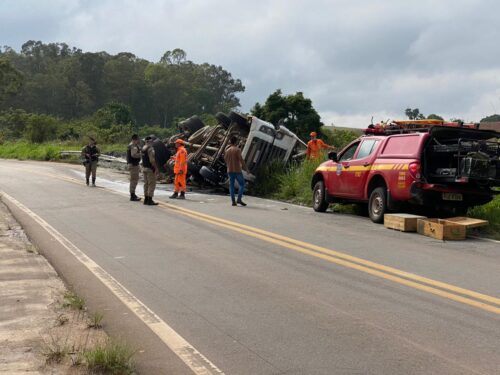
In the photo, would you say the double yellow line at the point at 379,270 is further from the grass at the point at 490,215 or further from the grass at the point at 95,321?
the grass at the point at 490,215

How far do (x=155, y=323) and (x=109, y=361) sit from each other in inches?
49.6

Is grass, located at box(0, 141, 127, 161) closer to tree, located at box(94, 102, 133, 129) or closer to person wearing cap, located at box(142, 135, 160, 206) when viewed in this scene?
tree, located at box(94, 102, 133, 129)

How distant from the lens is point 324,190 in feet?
48.8

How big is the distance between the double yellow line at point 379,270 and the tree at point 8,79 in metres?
75.9

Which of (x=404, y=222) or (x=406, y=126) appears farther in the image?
(x=406, y=126)

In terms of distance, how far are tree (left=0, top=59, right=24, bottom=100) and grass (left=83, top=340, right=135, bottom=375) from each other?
82.0 m

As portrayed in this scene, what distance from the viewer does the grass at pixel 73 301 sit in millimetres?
5738

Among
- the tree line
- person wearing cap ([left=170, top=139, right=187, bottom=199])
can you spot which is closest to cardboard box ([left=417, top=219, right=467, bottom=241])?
person wearing cap ([left=170, top=139, right=187, bottom=199])

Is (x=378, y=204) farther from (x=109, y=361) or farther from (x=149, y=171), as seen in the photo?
(x=109, y=361)

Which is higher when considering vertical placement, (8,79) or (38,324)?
(8,79)

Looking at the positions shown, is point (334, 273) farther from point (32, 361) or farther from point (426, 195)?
point (426, 195)

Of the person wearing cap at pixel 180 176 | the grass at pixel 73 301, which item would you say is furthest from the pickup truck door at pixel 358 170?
the grass at pixel 73 301

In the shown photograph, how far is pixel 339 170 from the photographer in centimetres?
1421

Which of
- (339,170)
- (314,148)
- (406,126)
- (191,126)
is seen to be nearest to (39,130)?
(191,126)
